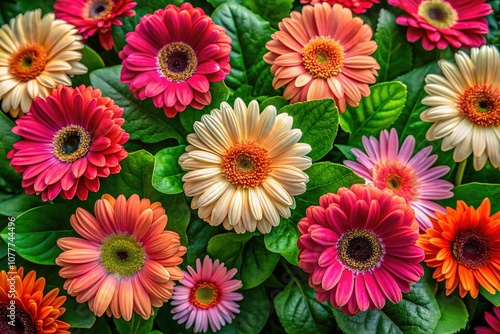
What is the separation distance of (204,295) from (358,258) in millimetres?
324

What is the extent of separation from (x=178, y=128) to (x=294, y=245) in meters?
0.34

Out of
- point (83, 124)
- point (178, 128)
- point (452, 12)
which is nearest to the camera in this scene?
point (83, 124)

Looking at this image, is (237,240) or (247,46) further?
(247,46)

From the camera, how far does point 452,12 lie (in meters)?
1.15

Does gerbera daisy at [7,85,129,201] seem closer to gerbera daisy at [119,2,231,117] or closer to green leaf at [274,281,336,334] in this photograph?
gerbera daisy at [119,2,231,117]

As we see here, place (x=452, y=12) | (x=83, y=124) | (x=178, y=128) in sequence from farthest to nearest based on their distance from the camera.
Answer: (x=452, y=12)
(x=178, y=128)
(x=83, y=124)

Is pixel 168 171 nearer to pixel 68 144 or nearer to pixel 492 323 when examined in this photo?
pixel 68 144

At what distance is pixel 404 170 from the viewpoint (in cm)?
104

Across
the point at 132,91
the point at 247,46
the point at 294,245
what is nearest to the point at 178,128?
the point at 132,91

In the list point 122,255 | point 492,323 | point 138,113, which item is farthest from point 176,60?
point 492,323

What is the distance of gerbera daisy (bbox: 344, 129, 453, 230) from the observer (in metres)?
1.01

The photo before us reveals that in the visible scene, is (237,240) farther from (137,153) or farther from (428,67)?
(428,67)

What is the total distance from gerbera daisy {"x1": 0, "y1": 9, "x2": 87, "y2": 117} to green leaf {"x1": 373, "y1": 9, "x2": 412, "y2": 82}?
0.63 metres

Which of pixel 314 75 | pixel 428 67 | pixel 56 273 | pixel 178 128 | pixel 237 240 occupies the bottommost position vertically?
pixel 56 273
